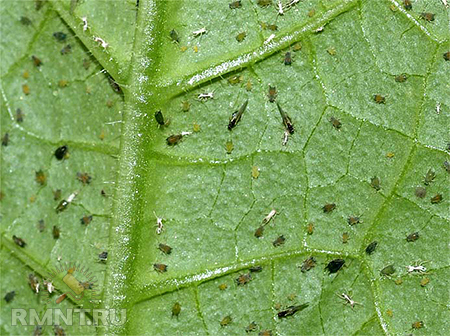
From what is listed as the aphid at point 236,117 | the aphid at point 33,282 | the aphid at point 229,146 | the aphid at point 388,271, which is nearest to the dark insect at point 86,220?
the aphid at point 33,282

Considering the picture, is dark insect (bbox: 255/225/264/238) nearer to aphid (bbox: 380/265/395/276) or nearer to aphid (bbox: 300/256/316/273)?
aphid (bbox: 300/256/316/273)

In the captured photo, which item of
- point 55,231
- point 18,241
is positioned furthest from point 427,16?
point 18,241

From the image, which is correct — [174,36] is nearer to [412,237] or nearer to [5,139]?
[5,139]

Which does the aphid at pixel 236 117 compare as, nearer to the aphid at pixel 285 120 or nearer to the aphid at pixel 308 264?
the aphid at pixel 285 120

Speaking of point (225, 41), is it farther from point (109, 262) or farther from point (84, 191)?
point (109, 262)

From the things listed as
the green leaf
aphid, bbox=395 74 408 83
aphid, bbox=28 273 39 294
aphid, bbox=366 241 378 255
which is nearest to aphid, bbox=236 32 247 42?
the green leaf

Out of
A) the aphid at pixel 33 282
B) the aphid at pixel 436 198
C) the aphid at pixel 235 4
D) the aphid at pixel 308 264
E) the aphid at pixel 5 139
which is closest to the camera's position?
the aphid at pixel 5 139
